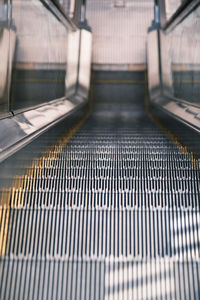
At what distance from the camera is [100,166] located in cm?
378

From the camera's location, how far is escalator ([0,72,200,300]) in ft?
8.06

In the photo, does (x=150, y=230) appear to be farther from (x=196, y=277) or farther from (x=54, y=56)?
(x=54, y=56)

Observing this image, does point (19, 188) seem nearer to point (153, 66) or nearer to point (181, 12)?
point (181, 12)

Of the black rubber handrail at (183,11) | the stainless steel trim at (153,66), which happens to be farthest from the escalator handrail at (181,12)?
the stainless steel trim at (153,66)

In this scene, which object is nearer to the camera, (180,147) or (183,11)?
(180,147)

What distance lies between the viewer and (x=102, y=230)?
9.12ft

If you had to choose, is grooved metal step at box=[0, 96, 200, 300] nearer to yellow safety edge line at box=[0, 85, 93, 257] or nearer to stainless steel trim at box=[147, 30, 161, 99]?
yellow safety edge line at box=[0, 85, 93, 257]

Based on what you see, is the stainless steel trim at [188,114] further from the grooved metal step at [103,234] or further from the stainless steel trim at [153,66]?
the stainless steel trim at [153,66]

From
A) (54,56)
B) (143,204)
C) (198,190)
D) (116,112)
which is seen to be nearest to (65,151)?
(143,204)

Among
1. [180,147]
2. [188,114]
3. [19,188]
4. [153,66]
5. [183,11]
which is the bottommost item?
[19,188]

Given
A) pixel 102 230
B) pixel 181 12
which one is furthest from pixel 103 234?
pixel 181 12

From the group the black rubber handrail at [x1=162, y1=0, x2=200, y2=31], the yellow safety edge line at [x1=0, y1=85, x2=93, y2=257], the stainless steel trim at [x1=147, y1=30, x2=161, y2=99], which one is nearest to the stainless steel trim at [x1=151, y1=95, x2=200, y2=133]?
the black rubber handrail at [x1=162, y1=0, x2=200, y2=31]

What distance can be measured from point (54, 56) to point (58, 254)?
4.33 metres

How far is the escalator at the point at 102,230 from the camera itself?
2457 millimetres
